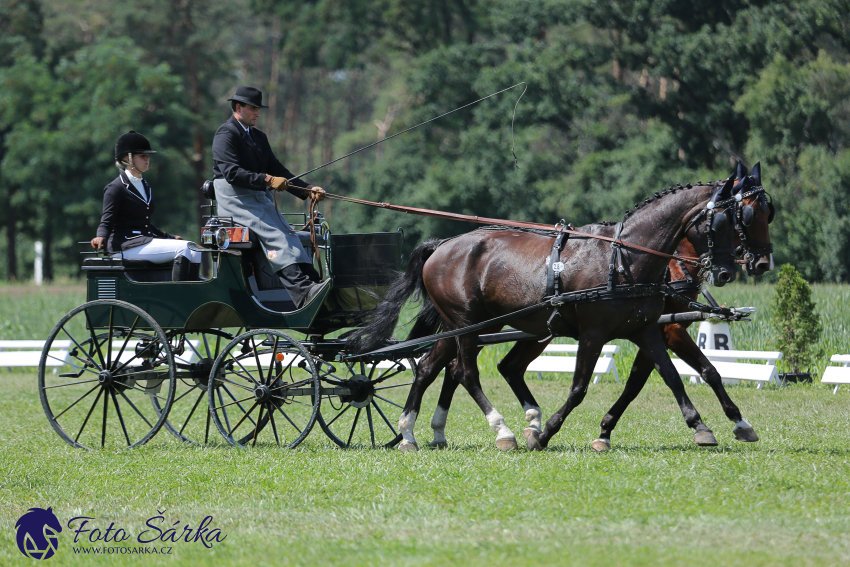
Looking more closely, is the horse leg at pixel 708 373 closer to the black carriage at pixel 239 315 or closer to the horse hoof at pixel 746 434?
the horse hoof at pixel 746 434

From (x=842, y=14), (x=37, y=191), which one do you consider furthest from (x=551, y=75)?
(x=37, y=191)

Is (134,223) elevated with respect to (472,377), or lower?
elevated

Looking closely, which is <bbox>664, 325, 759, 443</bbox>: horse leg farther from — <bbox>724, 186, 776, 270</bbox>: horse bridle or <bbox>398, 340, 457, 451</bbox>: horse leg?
<bbox>398, 340, 457, 451</bbox>: horse leg

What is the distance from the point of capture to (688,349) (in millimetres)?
7945

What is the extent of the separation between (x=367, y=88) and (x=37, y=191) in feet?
83.4

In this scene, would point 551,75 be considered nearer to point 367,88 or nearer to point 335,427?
point 335,427

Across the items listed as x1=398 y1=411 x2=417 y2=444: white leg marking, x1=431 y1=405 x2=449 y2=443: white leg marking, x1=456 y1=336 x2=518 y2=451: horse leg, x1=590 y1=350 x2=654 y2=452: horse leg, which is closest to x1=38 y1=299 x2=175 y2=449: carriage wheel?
x1=398 y1=411 x2=417 y2=444: white leg marking

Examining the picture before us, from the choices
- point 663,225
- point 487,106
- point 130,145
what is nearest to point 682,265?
point 663,225

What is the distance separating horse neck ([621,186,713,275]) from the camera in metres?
7.08

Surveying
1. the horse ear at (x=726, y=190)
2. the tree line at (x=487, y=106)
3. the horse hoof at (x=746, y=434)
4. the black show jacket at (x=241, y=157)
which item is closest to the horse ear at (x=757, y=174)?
the horse ear at (x=726, y=190)

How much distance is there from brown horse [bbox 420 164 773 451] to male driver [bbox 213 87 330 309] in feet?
5.08

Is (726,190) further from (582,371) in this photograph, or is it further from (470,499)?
(470,499)

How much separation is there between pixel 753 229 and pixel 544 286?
5.22 feet

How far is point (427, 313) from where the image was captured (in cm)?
844
